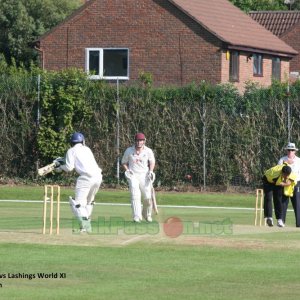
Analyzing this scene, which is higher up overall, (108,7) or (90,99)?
(108,7)

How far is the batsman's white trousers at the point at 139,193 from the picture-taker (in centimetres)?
2078

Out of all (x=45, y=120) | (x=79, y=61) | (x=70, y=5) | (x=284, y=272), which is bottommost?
(x=284, y=272)

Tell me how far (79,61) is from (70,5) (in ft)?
49.6

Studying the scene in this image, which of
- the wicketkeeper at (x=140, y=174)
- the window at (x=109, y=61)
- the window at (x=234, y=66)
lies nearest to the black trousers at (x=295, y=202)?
the wicketkeeper at (x=140, y=174)

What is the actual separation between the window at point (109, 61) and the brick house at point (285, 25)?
16110mm

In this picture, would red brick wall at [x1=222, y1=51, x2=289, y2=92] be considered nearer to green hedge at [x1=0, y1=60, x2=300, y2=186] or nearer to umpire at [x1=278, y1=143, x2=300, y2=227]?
green hedge at [x1=0, y1=60, x2=300, y2=186]

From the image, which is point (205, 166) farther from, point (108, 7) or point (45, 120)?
point (108, 7)

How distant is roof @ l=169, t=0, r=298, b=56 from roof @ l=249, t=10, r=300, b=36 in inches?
519

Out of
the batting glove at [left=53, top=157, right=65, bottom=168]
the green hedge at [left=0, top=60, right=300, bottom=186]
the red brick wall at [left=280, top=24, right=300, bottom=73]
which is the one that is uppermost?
the red brick wall at [left=280, top=24, right=300, bottom=73]

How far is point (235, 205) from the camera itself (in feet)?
95.7

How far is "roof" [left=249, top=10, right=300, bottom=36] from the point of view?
61.5m

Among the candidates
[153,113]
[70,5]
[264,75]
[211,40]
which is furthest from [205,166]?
[70,5]

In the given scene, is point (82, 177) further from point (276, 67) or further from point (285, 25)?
point (285, 25)

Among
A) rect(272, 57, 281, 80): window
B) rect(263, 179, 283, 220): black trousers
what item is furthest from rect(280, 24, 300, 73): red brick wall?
rect(263, 179, 283, 220): black trousers
